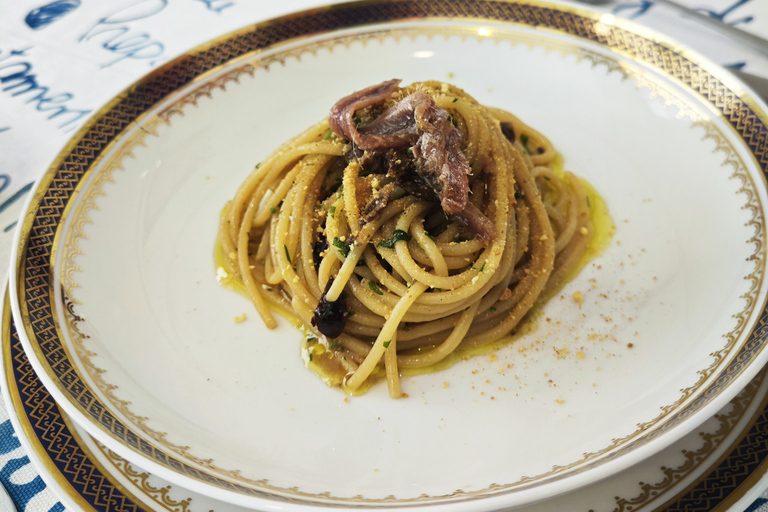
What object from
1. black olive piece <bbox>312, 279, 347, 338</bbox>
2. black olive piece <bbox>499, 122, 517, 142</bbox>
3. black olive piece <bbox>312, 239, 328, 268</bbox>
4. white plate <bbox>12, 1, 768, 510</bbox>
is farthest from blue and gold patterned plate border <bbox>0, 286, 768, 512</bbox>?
black olive piece <bbox>499, 122, 517, 142</bbox>

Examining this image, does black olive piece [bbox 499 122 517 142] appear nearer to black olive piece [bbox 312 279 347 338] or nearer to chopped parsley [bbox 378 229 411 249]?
chopped parsley [bbox 378 229 411 249]

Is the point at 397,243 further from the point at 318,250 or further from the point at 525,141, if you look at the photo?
the point at 525,141

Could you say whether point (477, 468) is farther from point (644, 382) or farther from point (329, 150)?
point (329, 150)

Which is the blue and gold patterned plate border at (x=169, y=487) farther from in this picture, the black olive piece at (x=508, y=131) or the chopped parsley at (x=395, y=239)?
the black olive piece at (x=508, y=131)

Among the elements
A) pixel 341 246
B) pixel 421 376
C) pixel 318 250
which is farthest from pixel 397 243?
pixel 421 376

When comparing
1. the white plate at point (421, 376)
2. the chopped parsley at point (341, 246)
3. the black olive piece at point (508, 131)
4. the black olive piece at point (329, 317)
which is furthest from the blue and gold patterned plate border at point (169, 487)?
the black olive piece at point (508, 131)

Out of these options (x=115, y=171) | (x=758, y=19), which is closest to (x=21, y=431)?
(x=115, y=171)
